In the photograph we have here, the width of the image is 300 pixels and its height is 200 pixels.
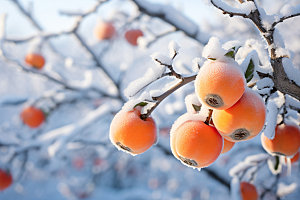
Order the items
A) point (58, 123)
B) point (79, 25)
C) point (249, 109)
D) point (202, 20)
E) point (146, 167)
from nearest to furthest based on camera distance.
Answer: point (249, 109)
point (79, 25)
point (202, 20)
point (146, 167)
point (58, 123)

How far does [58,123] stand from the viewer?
1280 cm

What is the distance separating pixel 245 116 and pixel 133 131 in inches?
13.6

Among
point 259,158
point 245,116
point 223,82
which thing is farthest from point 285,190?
point 223,82

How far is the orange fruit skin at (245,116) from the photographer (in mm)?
706

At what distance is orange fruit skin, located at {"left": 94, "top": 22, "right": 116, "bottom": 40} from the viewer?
11.0ft

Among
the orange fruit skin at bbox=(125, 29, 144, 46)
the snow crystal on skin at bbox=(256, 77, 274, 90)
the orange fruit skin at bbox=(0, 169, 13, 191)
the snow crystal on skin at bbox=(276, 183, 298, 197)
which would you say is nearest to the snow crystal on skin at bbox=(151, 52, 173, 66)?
the snow crystal on skin at bbox=(256, 77, 274, 90)

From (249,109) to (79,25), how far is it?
1.91m

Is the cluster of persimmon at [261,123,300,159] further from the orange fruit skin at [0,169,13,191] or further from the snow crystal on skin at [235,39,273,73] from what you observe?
the orange fruit skin at [0,169,13,191]

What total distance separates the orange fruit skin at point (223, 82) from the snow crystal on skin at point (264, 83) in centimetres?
14

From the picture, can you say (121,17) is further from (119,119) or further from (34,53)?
(119,119)

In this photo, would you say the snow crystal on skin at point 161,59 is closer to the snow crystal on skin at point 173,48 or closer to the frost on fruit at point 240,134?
the snow crystal on skin at point 173,48

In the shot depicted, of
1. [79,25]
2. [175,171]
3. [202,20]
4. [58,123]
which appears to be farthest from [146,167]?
[79,25]

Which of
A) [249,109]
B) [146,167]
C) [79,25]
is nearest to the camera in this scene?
[249,109]

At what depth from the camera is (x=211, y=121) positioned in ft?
2.72
